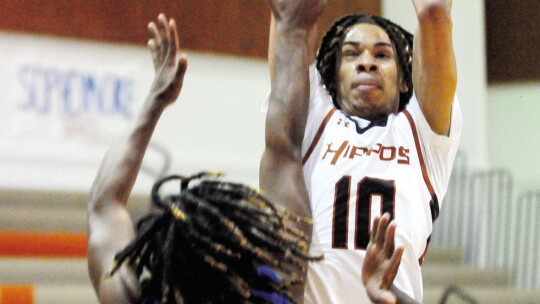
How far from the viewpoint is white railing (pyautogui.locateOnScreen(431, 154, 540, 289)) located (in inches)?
278

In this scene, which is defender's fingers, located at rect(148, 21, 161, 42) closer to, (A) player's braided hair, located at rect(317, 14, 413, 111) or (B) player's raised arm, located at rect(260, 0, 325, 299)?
(B) player's raised arm, located at rect(260, 0, 325, 299)

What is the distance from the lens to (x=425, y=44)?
91.2 inches

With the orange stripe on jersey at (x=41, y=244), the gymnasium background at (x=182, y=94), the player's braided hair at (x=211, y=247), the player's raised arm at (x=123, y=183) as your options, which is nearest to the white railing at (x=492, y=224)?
the gymnasium background at (x=182, y=94)

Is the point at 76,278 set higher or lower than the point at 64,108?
lower

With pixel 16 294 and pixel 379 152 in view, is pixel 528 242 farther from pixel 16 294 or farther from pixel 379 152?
pixel 379 152

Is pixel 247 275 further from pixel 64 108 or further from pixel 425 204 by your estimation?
pixel 64 108

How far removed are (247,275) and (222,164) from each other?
5.27 meters

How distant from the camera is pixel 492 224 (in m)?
7.26

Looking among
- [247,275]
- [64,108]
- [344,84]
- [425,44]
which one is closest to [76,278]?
[64,108]

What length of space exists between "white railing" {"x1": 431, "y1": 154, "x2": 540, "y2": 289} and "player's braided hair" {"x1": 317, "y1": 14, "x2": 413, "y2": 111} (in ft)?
15.2

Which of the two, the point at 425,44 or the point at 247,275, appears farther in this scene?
the point at 425,44

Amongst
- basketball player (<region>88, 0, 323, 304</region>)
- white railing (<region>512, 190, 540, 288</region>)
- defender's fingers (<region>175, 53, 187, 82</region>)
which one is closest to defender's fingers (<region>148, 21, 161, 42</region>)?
defender's fingers (<region>175, 53, 187, 82</region>)

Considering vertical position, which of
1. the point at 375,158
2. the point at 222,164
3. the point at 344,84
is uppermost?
the point at 344,84

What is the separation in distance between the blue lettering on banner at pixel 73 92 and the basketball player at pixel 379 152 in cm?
400
